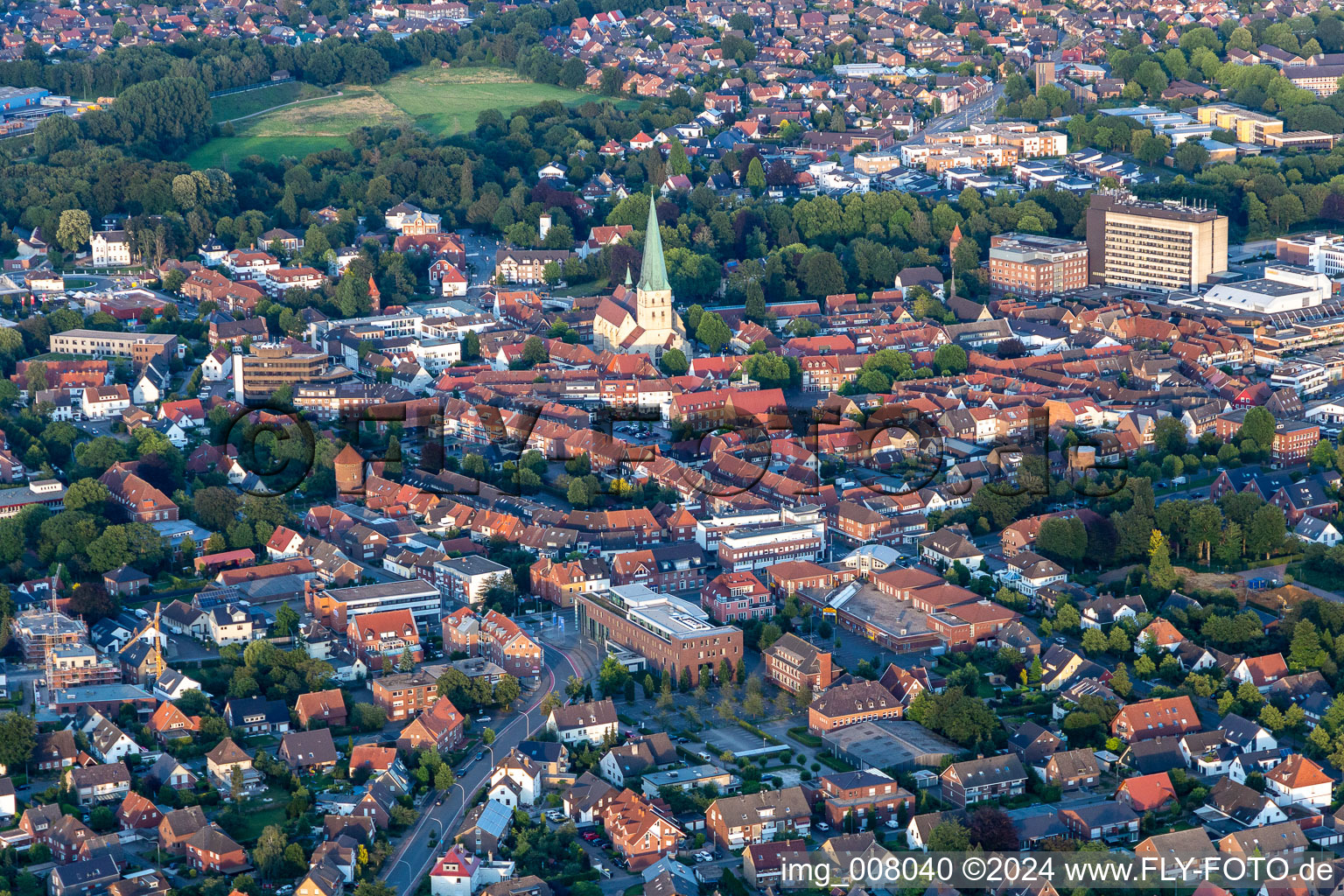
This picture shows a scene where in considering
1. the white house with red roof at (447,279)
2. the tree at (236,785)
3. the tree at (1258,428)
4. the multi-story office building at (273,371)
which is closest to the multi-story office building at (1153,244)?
the tree at (1258,428)

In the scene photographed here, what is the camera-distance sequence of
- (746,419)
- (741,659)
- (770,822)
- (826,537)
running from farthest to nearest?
(746,419)
(826,537)
(741,659)
(770,822)

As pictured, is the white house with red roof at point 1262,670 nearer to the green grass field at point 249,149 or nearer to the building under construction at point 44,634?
the building under construction at point 44,634

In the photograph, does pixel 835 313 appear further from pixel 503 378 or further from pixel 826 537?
pixel 826 537

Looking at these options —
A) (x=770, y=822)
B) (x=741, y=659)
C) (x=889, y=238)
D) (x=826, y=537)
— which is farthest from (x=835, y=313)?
(x=770, y=822)

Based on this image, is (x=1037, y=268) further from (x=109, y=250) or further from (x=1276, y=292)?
(x=109, y=250)

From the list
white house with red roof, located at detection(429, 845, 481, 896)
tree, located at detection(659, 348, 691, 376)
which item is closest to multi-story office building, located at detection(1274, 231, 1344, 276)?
tree, located at detection(659, 348, 691, 376)

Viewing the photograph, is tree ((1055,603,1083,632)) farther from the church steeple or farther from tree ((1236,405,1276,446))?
the church steeple
